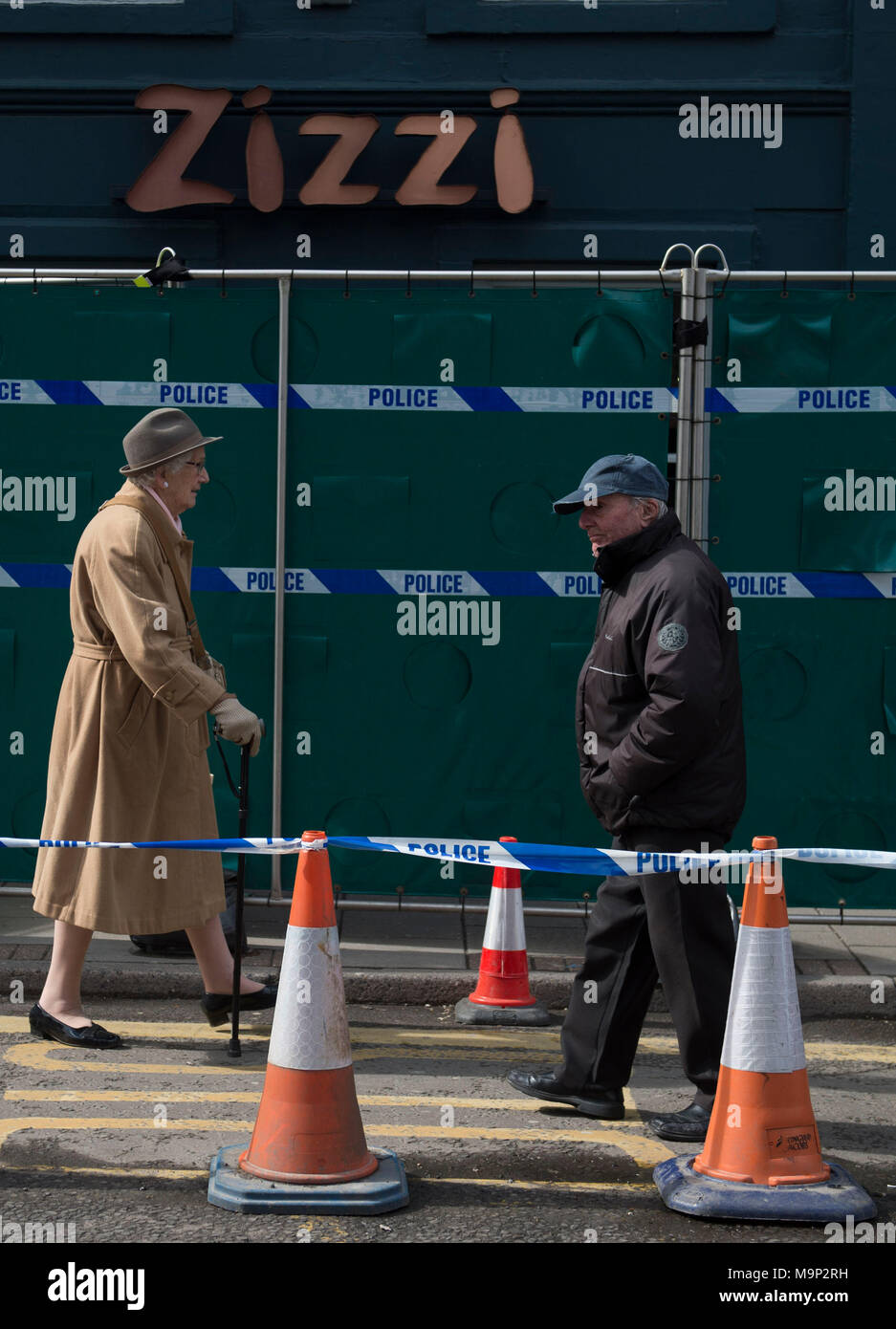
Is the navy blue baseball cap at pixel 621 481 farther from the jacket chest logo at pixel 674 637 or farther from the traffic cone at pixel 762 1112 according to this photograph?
the traffic cone at pixel 762 1112

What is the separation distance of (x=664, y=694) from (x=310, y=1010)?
1.31 metres

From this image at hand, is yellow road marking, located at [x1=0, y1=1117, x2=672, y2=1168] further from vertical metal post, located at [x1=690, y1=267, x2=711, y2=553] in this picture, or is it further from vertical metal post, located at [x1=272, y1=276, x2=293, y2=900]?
vertical metal post, located at [x1=690, y1=267, x2=711, y2=553]

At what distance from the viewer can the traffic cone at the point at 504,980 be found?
630 centimetres

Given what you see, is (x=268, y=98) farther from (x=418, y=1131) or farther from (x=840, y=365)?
(x=418, y=1131)

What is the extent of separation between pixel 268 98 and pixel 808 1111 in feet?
31.3

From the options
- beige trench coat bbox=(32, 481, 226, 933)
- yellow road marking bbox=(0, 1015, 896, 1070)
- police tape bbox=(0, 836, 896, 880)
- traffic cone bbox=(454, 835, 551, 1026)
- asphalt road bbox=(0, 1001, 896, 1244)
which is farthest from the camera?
traffic cone bbox=(454, 835, 551, 1026)

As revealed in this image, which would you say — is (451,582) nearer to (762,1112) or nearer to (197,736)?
(197,736)

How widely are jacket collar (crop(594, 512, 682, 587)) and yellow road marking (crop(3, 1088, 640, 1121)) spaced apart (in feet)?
5.40

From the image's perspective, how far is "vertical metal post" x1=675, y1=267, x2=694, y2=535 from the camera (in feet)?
23.6

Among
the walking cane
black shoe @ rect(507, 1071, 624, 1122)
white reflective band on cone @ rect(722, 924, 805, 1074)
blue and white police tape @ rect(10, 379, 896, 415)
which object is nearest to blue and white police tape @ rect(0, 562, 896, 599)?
blue and white police tape @ rect(10, 379, 896, 415)

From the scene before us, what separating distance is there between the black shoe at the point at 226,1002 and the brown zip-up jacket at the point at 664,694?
1.61m

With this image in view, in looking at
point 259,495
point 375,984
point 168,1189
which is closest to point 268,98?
point 259,495
